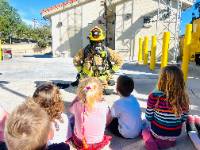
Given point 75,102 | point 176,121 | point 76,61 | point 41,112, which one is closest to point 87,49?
point 76,61

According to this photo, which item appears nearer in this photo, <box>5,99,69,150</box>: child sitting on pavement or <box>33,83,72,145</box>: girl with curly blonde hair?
<box>5,99,69,150</box>: child sitting on pavement

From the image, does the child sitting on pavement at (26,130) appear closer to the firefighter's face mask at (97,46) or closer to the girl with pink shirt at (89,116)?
the girl with pink shirt at (89,116)

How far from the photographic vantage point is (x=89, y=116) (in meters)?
3.48

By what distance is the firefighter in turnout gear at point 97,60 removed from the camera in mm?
6102

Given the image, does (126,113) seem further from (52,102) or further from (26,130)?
(26,130)

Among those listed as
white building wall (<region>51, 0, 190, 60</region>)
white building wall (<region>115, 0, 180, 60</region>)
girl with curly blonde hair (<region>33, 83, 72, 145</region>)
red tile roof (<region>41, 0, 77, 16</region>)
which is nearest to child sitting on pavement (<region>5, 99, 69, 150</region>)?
girl with curly blonde hair (<region>33, 83, 72, 145</region>)

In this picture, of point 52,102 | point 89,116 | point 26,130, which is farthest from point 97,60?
point 26,130

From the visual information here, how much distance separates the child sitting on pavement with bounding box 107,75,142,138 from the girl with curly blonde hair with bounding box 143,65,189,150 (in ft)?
0.76

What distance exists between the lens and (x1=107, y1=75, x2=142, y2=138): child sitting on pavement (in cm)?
373

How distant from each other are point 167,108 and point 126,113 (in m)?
0.54

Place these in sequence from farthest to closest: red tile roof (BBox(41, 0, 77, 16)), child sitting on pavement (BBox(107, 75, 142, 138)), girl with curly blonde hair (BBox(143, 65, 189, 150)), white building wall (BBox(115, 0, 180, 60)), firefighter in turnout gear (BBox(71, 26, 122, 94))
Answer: red tile roof (BBox(41, 0, 77, 16)) < white building wall (BBox(115, 0, 180, 60)) < firefighter in turnout gear (BBox(71, 26, 122, 94)) < child sitting on pavement (BBox(107, 75, 142, 138)) < girl with curly blonde hair (BBox(143, 65, 189, 150))

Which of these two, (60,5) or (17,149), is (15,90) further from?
(60,5)

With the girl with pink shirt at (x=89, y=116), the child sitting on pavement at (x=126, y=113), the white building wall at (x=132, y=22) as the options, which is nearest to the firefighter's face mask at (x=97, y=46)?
the child sitting on pavement at (x=126, y=113)

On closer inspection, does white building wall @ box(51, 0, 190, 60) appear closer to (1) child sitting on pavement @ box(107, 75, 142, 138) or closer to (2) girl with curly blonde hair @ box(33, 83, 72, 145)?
(1) child sitting on pavement @ box(107, 75, 142, 138)
